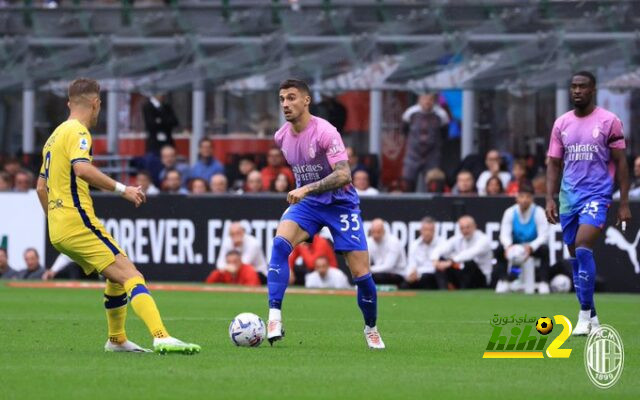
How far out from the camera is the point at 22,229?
23578 millimetres

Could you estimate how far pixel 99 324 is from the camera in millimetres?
14047

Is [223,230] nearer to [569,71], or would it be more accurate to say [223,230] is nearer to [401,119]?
[401,119]

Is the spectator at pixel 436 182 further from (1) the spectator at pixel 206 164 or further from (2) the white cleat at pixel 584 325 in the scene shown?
(2) the white cleat at pixel 584 325

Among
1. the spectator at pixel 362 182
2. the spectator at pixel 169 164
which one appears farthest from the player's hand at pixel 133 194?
the spectator at pixel 169 164

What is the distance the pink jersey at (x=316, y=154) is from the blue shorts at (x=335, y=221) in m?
0.07

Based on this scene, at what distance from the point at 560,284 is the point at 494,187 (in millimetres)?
1920

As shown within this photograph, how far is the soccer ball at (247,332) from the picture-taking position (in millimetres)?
11406

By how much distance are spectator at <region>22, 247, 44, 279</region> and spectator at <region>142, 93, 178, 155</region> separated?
4.26 meters

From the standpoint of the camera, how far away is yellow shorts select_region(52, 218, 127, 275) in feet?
34.6

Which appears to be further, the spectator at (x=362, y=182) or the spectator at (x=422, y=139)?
the spectator at (x=422, y=139)

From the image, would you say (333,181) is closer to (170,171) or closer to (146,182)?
(146,182)

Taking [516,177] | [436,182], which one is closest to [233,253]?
[436,182]

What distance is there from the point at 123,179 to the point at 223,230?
3906 mm

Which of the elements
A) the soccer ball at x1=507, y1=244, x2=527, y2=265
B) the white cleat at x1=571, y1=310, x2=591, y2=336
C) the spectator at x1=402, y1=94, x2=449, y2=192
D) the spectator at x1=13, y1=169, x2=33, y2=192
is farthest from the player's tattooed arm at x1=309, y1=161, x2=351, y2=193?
the spectator at x1=13, y1=169, x2=33, y2=192
